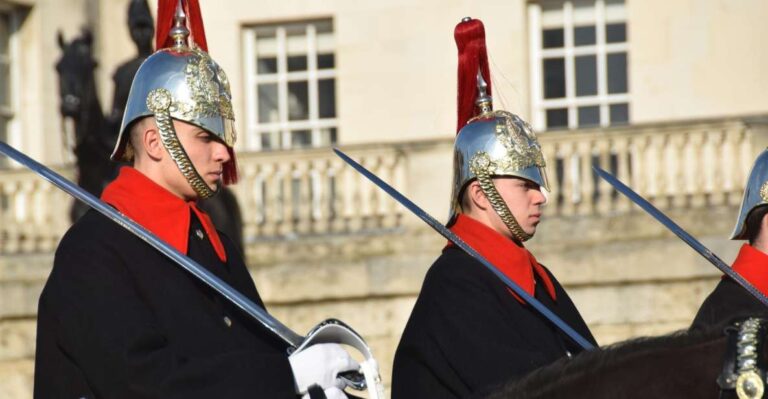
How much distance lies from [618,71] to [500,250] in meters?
14.2

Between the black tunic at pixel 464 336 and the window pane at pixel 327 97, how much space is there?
15.3 metres

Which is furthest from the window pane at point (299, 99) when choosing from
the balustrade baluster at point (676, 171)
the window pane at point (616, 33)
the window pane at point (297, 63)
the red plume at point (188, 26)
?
the red plume at point (188, 26)

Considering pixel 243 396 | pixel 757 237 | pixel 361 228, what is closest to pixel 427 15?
pixel 361 228

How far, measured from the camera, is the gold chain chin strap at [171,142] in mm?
6430

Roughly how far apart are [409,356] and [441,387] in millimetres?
231

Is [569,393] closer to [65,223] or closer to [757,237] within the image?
[757,237]

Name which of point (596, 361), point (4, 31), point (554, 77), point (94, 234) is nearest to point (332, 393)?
point (94, 234)

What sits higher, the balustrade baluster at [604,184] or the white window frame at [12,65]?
the white window frame at [12,65]

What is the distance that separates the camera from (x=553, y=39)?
21.7m

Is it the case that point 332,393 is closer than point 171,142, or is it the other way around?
point 332,393

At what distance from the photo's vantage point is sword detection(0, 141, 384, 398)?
6.00 m

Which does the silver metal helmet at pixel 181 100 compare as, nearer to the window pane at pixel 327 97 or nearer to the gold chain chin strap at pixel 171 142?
the gold chain chin strap at pixel 171 142

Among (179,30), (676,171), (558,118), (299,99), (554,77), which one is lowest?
(676,171)

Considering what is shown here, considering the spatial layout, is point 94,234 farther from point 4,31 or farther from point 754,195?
point 4,31
